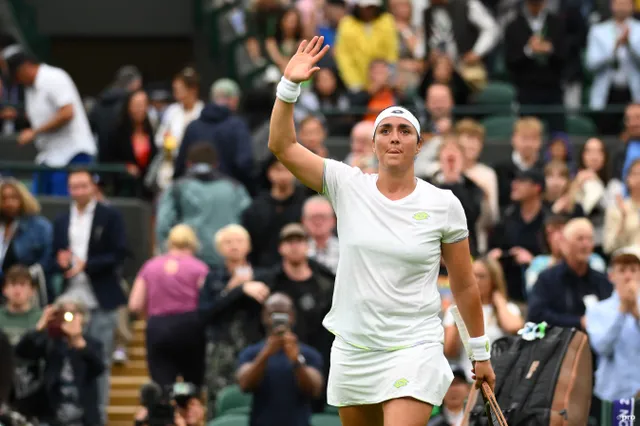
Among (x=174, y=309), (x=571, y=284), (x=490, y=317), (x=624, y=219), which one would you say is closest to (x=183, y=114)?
(x=174, y=309)

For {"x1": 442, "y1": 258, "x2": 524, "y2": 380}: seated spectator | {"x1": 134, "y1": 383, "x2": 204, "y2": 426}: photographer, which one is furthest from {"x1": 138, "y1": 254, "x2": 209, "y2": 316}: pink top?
{"x1": 442, "y1": 258, "x2": 524, "y2": 380}: seated spectator

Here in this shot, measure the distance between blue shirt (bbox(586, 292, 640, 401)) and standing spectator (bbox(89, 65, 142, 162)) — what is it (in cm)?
652

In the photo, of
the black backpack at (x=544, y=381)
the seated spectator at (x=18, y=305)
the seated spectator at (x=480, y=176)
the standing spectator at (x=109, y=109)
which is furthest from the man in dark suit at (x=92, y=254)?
the black backpack at (x=544, y=381)

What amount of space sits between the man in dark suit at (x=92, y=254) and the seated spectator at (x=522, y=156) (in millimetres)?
3174

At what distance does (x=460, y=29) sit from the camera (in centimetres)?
1867

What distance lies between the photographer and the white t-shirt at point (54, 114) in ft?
52.7

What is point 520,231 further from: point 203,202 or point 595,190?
point 203,202

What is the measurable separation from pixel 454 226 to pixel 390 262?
13.1 inches

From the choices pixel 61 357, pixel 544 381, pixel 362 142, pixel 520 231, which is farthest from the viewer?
pixel 362 142

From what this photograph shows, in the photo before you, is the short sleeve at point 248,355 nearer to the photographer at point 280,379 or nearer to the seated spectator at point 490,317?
the photographer at point 280,379

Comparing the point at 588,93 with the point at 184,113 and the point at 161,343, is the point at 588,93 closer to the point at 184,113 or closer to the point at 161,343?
the point at 184,113

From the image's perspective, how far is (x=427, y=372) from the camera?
764cm

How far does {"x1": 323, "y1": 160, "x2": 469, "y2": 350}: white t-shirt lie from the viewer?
25.1 feet

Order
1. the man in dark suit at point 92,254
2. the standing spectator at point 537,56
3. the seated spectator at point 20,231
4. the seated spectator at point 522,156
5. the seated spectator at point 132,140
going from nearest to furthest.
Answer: the man in dark suit at point 92,254 → the seated spectator at point 20,231 → the seated spectator at point 522,156 → the seated spectator at point 132,140 → the standing spectator at point 537,56
